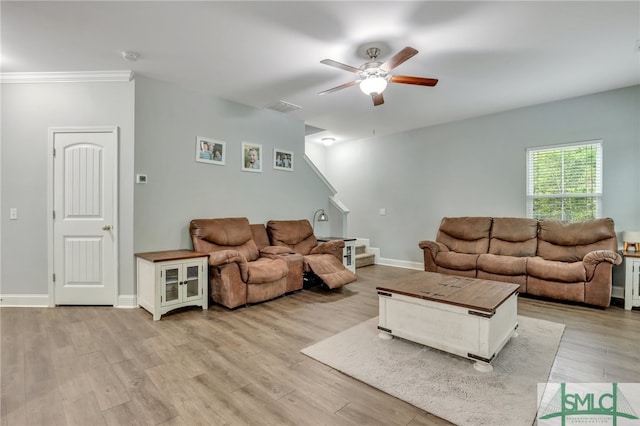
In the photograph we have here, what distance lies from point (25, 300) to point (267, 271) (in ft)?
9.03

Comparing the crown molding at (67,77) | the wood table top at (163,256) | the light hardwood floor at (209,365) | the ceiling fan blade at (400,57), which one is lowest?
the light hardwood floor at (209,365)

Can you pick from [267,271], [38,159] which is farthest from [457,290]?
[38,159]

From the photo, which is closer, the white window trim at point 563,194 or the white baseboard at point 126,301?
the white baseboard at point 126,301

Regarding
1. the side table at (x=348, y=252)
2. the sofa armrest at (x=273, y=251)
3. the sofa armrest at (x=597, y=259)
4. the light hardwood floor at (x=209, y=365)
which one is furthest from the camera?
the side table at (x=348, y=252)

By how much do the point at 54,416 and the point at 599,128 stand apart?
6.18 meters

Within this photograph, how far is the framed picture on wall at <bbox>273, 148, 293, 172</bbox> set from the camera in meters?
5.06

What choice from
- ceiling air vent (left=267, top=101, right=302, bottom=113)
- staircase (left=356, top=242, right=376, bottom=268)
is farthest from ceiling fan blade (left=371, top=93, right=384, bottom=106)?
staircase (left=356, top=242, right=376, bottom=268)

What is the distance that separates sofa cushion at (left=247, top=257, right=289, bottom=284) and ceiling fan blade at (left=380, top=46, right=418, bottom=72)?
8.15 feet

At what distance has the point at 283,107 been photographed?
4.63m

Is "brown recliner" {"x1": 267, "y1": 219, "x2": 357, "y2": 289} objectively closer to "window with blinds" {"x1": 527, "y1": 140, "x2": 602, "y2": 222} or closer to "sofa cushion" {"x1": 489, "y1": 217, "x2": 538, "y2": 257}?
"sofa cushion" {"x1": 489, "y1": 217, "x2": 538, "y2": 257}

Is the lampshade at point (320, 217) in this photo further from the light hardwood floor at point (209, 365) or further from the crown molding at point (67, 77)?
the crown molding at point (67, 77)

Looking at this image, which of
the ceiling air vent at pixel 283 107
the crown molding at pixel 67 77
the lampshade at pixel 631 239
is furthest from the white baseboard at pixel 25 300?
the lampshade at pixel 631 239

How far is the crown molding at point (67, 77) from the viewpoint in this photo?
11.4ft

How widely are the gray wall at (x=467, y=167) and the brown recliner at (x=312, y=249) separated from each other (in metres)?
2.01
